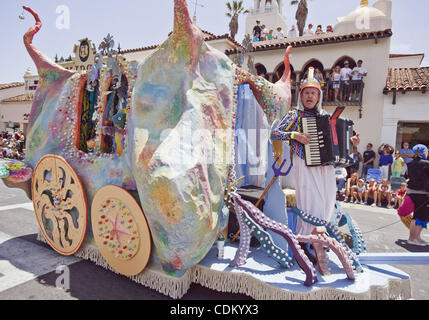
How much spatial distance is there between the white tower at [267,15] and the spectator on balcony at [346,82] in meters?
10.00

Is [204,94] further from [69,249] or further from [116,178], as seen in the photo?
[69,249]

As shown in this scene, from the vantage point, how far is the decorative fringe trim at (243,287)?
2.58m

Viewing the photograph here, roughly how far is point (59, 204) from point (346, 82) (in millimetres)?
10594

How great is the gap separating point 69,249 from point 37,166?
122 centimetres

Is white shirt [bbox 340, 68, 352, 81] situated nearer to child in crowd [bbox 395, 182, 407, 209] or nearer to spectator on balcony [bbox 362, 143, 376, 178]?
spectator on balcony [bbox 362, 143, 376, 178]

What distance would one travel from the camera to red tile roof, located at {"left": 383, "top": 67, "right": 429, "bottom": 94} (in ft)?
32.9

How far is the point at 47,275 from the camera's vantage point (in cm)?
329

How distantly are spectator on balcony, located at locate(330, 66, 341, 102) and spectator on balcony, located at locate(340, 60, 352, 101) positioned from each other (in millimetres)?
124

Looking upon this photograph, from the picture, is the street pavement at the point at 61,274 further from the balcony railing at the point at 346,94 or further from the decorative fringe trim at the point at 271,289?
the balcony railing at the point at 346,94

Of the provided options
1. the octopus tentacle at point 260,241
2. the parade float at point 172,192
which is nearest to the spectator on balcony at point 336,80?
the parade float at point 172,192

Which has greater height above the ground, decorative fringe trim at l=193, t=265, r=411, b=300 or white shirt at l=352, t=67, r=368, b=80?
white shirt at l=352, t=67, r=368, b=80

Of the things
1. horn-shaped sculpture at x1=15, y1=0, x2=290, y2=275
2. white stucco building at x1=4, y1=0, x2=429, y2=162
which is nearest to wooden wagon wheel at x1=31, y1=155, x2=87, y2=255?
horn-shaped sculpture at x1=15, y1=0, x2=290, y2=275

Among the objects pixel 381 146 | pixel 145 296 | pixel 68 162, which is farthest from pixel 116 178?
pixel 381 146

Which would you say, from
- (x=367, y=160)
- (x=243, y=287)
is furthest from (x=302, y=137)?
(x=367, y=160)
